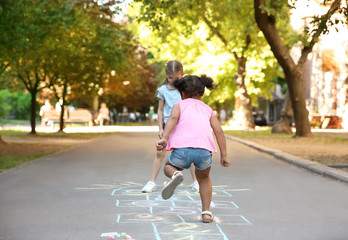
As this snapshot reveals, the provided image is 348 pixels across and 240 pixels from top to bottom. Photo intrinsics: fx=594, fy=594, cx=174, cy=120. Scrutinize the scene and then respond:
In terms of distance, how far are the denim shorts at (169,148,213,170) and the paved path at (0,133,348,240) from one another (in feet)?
2.03

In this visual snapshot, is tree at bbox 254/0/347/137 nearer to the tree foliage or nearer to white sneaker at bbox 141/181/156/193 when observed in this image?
the tree foliage

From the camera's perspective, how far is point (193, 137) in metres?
6.08

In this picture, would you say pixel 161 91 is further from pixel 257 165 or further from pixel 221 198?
pixel 257 165

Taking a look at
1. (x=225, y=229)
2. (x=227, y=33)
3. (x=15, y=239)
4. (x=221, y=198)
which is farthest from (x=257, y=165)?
(x=227, y=33)

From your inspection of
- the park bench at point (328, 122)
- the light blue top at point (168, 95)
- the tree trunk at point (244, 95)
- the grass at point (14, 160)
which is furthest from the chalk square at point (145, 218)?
the park bench at point (328, 122)

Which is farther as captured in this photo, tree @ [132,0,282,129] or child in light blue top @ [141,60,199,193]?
tree @ [132,0,282,129]

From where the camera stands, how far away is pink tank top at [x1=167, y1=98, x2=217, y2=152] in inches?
239

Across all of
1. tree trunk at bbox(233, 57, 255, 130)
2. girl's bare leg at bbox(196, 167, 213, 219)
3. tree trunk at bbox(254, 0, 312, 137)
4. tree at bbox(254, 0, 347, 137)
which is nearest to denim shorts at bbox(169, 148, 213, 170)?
girl's bare leg at bbox(196, 167, 213, 219)

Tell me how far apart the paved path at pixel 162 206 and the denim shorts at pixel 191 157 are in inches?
24.4

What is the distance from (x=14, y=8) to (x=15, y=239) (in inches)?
414

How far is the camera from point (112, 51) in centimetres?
2344

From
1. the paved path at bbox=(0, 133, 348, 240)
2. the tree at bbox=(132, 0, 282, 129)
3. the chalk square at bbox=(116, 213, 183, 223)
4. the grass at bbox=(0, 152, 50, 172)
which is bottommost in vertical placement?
the paved path at bbox=(0, 133, 348, 240)

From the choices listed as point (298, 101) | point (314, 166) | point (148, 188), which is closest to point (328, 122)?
point (298, 101)

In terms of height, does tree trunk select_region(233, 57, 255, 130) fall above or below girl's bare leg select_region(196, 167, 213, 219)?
Answer: above
